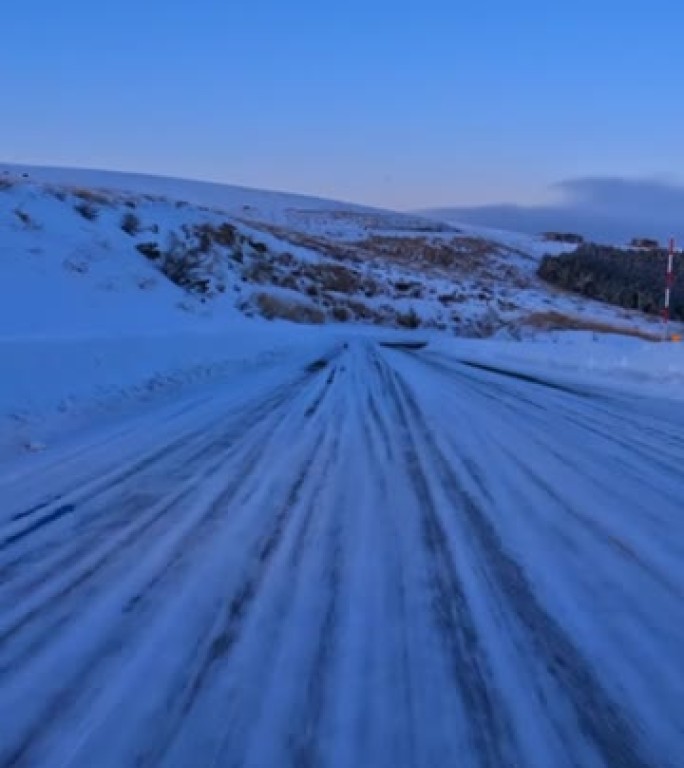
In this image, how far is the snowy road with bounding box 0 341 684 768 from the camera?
2.66 meters

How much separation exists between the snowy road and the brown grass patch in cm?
2278

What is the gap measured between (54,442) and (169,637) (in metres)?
4.75

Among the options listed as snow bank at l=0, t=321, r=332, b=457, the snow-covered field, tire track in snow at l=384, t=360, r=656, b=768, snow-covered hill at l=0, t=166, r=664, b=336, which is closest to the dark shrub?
snow-covered hill at l=0, t=166, r=664, b=336

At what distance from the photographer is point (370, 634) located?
337cm

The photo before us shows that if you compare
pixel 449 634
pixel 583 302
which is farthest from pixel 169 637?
pixel 583 302

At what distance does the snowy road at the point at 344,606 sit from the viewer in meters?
2.66

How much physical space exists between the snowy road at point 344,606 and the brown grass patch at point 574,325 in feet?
74.7

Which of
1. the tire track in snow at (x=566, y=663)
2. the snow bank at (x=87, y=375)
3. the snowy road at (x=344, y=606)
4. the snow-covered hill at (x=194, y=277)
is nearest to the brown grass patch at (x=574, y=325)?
the snow-covered hill at (x=194, y=277)

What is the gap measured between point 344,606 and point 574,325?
1170 inches

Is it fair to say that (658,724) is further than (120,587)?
No

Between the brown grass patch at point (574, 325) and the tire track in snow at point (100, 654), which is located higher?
the brown grass patch at point (574, 325)

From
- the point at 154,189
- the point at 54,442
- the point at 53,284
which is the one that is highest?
the point at 154,189

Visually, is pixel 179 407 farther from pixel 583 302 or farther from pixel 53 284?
pixel 583 302

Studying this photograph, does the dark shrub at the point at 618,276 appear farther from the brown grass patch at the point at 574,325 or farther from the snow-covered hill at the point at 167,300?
the brown grass patch at the point at 574,325
